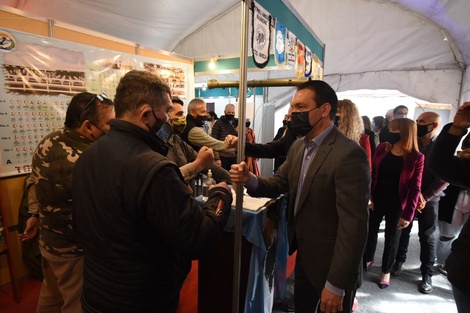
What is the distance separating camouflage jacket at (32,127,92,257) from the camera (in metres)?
1.41

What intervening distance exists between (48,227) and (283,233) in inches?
65.3

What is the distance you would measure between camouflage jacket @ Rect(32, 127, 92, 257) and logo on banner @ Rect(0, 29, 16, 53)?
56.2 inches

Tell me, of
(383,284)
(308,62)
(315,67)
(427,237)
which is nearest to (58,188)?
(308,62)

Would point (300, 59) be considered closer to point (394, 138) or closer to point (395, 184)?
point (394, 138)

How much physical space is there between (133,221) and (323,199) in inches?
34.0

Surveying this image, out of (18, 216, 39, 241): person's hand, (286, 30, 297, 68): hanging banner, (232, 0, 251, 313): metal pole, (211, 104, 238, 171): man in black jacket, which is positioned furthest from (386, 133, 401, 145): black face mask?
(18, 216, 39, 241): person's hand

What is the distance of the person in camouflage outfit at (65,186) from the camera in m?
1.42

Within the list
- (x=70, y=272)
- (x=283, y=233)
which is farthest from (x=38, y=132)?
(x=283, y=233)

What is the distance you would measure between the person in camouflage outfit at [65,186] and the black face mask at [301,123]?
112cm

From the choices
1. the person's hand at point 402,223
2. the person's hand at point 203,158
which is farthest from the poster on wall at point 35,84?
the person's hand at point 402,223

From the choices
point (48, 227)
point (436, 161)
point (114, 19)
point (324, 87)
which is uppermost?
point (114, 19)

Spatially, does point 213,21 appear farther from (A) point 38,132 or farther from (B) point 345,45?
(A) point 38,132

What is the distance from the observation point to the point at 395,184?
2.54 m

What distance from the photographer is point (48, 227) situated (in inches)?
58.1
